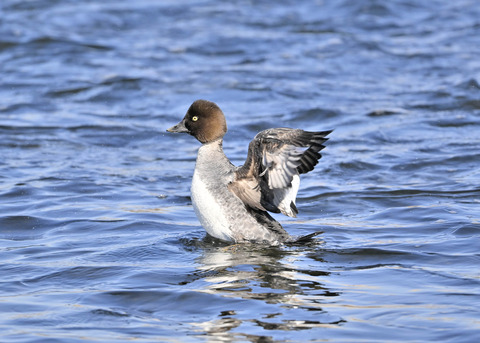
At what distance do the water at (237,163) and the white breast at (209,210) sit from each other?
0.64 feet

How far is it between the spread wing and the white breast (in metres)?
0.23

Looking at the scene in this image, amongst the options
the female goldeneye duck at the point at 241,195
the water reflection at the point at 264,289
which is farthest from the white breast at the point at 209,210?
the water reflection at the point at 264,289

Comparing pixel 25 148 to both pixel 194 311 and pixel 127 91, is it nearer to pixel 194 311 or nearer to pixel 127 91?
pixel 127 91

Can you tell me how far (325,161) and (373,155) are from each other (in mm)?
702

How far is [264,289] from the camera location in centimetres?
585

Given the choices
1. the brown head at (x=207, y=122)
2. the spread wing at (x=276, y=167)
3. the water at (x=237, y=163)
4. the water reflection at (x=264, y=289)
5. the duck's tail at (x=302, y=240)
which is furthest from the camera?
the brown head at (x=207, y=122)

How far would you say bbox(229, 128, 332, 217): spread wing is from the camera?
6551mm

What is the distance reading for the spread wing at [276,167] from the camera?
258 inches

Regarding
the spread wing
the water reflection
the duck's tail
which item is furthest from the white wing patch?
the water reflection

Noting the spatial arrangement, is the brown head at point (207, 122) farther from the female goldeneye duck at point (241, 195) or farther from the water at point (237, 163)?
the water at point (237, 163)

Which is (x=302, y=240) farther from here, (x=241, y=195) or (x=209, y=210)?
(x=209, y=210)

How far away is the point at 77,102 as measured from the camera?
13922mm

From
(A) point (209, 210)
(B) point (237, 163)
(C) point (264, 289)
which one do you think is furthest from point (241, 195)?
(B) point (237, 163)

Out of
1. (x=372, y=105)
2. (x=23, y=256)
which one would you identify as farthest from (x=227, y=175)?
(x=372, y=105)
